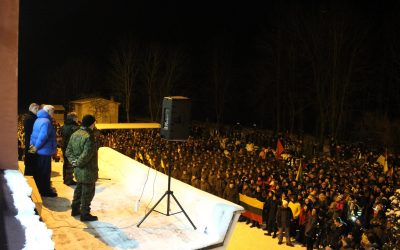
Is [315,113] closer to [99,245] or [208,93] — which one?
[208,93]

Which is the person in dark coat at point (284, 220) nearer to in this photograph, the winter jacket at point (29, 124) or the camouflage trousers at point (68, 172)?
the camouflage trousers at point (68, 172)

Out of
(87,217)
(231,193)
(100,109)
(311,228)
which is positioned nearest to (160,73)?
(100,109)

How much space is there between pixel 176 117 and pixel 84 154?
1.52 metres

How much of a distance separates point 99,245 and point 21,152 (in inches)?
329

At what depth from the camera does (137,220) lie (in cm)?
627

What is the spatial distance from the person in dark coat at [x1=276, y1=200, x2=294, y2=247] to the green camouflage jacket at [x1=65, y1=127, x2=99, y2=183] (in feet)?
23.2

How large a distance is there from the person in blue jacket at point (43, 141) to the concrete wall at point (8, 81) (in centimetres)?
40

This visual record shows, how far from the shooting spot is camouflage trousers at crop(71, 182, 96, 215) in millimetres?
5711

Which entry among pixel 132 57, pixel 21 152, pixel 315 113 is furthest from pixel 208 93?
pixel 21 152

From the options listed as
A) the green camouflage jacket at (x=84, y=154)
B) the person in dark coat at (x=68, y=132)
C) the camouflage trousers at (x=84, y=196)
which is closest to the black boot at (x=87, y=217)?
the camouflage trousers at (x=84, y=196)

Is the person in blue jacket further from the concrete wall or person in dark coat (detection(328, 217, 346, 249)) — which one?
person in dark coat (detection(328, 217, 346, 249))

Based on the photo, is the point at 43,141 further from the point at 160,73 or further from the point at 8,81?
the point at 160,73

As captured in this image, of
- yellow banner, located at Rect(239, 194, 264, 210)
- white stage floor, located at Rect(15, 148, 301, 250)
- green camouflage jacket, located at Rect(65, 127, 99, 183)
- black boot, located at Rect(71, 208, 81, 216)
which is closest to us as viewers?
white stage floor, located at Rect(15, 148, 301, 250)

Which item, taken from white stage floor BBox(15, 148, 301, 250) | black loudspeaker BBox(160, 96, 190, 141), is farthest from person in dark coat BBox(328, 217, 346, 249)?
black loudspeaker BBox(160, 96, 190, 141)
